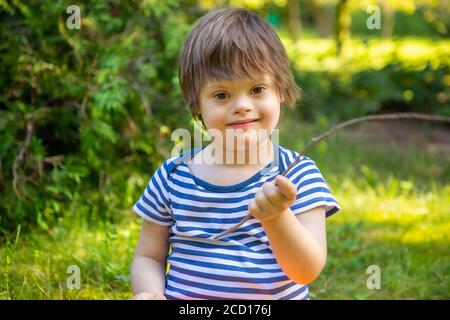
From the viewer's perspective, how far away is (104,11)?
366 centimetres

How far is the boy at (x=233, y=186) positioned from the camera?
1902 mm

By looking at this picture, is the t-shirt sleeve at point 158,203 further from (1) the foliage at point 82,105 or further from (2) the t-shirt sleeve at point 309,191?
(1) the foliage at point 82,105

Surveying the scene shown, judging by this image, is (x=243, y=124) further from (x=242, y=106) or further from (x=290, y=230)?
(x=290, y=230)

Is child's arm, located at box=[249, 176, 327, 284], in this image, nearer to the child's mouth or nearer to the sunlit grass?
the child's mouth

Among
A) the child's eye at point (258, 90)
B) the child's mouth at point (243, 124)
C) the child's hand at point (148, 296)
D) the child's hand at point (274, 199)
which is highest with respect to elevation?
the child's eye at point (258, 90)

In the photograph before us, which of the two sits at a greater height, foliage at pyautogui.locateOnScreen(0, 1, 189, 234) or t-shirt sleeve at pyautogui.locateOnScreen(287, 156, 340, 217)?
foliage at pyautogui.locateOnScreen(0, 1, 189, 234)

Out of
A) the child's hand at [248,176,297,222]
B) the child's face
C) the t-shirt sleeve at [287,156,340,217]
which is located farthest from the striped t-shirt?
the child's hand at [248,176,297,222]

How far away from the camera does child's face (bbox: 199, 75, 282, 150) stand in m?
1.91

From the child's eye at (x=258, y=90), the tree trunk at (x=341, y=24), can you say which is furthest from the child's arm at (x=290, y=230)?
the tree trunk at (x=341, y=24)

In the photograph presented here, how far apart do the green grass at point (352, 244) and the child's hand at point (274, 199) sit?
109 centimetres

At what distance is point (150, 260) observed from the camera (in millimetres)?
2094

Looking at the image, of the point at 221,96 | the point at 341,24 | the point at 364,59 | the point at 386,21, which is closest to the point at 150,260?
the point at 221,96

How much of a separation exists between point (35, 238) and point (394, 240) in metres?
1.68

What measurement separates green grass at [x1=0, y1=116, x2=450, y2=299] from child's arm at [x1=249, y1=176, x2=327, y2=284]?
95 centimetres
